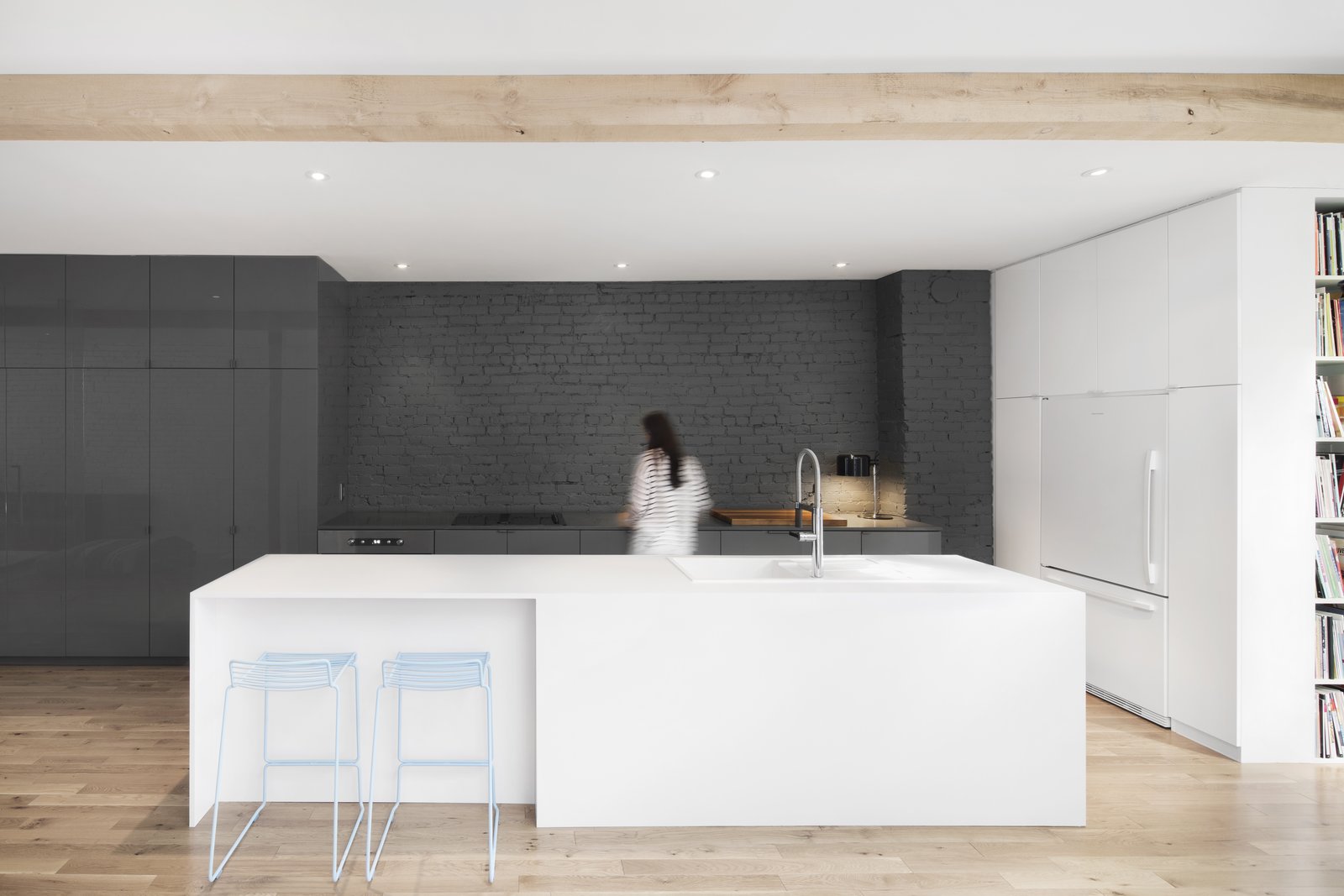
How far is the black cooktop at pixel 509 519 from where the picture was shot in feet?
17.0

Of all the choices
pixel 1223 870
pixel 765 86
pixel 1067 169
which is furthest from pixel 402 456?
pixel 1223 870

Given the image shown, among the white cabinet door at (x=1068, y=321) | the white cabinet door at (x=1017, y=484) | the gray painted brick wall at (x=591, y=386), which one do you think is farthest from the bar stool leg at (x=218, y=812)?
the white cabinet door at (x=1068, y=321)

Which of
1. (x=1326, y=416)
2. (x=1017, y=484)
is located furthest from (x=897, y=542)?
(x=1326, y=416)

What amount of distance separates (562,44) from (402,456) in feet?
12.7

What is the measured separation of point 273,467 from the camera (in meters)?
4.99

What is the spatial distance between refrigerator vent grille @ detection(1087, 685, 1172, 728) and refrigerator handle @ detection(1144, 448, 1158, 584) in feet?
2.18

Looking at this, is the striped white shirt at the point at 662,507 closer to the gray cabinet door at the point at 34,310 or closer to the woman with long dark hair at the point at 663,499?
the woman with long dark hair at the point at 663,499

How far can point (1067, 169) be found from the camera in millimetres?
3336

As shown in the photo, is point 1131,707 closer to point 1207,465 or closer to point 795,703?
point 1207,465

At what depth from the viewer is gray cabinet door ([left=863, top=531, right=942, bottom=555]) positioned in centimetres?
505

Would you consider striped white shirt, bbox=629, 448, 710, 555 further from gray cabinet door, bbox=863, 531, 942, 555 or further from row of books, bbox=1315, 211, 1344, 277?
row of books, bbox=1315, 211, 1344, 277

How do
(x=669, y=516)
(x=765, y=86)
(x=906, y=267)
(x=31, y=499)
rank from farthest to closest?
(x=906, y=267) → (x=31, y=499) → (x=669, y=516) → (x=765, y=86)

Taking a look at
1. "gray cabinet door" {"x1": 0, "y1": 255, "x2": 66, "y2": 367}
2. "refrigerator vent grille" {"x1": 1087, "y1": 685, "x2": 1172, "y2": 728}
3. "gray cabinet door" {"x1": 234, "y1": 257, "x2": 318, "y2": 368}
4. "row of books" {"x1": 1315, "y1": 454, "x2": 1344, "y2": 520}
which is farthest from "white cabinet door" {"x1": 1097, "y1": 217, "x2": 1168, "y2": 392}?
"gray cabinet door" {"x1": 0, "y1": 255, "x2": 66, "y2": 367}

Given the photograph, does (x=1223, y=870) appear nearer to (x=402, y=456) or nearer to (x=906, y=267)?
(x=906, y=267)
